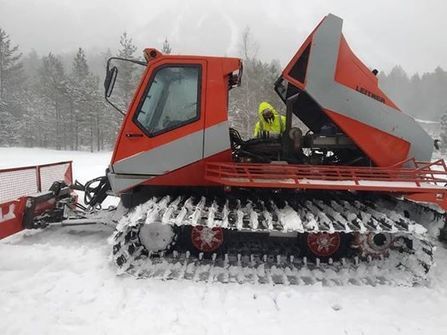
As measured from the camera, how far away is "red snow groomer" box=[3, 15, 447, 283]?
5145 mm

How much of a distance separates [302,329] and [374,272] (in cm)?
178

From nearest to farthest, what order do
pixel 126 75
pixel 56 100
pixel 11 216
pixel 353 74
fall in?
A: pixel 353 74 < pixel 11 216 < pixel 126 75 < pixel 56 100

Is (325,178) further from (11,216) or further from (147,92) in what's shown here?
(11,216)

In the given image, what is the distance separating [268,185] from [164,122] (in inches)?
69.3

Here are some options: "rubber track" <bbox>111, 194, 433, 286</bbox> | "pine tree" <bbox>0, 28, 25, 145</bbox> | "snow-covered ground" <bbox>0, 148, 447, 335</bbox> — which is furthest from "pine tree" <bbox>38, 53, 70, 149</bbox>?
"snow-covered ground" <bbox>0, 148, 447, 335</bbox>

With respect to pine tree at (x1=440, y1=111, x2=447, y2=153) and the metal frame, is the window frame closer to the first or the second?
the metal frame

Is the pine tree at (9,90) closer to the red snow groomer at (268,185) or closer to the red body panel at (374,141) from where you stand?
the red snow groomer at (268,185)

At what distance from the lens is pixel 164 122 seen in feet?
18.3

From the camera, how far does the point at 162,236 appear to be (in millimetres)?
5422

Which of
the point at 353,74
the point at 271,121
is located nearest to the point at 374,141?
the point at 353,74

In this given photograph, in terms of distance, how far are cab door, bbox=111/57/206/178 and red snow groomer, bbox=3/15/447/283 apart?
1 cm

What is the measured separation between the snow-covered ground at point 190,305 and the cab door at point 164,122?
158cm

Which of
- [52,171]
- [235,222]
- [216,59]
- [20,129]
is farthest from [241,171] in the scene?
[20,129]

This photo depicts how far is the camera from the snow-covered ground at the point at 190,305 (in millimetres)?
3955
